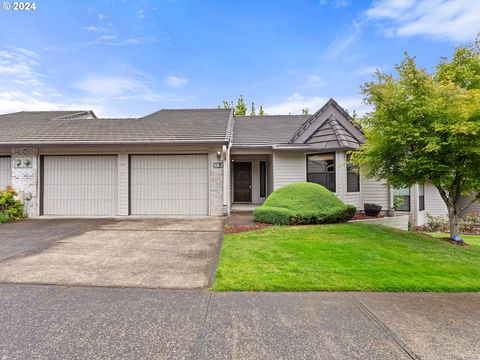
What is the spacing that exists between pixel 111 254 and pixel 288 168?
807cm

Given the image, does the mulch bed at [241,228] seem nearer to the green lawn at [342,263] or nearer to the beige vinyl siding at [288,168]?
the green lawn at [342,263]

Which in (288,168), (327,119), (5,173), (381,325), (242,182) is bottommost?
(381,325)

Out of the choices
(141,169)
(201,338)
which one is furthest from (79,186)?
(201,338)

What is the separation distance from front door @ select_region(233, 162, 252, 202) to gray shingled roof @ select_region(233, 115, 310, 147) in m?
1.75

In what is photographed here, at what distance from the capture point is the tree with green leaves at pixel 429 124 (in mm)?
5652

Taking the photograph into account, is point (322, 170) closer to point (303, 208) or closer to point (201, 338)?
point (303, 208)

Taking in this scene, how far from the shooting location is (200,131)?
1038cm

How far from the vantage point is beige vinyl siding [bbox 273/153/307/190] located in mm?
10914

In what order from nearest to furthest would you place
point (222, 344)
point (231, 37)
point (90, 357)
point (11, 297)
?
point (90, 357), point (222, 344), point (11, 297), point (231, 37)

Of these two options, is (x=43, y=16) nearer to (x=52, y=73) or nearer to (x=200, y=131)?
(x=52, y=73)

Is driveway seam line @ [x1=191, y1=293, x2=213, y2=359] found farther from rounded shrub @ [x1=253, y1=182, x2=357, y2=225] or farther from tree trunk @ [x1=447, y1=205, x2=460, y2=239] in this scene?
tree trunk @ [x1=447, y1=205, x2=460, y2=239]

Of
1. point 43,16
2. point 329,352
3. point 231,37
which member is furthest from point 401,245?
point 43,16

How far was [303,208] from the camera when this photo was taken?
7957 mm

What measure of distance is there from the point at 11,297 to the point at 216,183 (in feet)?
22.7
